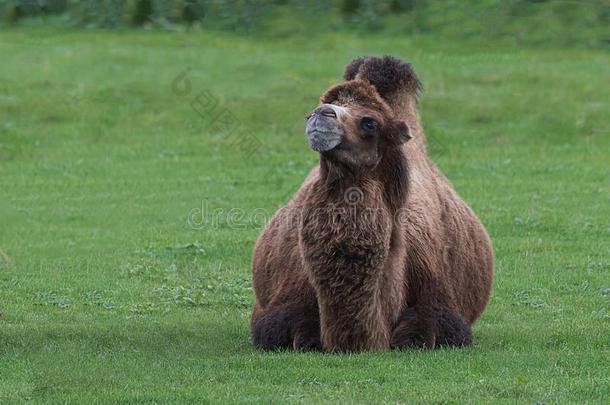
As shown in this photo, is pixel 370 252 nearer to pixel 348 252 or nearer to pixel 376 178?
pixel 348 252

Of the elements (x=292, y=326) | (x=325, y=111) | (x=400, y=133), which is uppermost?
(x=325, y=111)

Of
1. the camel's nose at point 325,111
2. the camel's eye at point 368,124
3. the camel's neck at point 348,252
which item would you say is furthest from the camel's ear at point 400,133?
the camel's nose at point 325,111

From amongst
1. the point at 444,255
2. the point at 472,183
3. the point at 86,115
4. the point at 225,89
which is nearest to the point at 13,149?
the point at 86,115

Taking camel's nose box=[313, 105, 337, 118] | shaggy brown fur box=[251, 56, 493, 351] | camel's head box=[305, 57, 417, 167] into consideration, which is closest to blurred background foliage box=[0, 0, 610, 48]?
shaggy brown fur box=[251, 56, 493, 351]

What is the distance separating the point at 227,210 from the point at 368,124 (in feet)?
32.8

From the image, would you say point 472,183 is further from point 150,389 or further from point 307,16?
point 150,389

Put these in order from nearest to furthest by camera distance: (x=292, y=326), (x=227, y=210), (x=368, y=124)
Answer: (x=368, y=124) < (x=292, y=326) < (x=227, y=210)

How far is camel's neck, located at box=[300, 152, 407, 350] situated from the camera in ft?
32.5

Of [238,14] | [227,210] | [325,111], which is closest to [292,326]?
[325,111]

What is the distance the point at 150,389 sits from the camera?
9195 millimetres

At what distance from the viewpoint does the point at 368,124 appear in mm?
10242

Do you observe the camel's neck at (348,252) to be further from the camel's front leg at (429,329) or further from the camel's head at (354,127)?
the camel's front leg at (429,329)

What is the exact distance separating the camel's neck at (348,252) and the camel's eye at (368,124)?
33cm

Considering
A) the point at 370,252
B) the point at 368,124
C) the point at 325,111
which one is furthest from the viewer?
the point at 368,124
